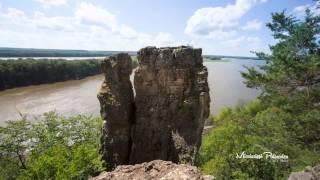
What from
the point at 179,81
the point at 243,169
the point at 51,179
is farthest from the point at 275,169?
the point at 51,179

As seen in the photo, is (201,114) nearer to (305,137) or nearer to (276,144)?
(276,144)

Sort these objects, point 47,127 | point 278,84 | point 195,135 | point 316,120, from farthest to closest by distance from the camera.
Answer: point 47,127 → point 195,135 → point 278,84 → point 316,120

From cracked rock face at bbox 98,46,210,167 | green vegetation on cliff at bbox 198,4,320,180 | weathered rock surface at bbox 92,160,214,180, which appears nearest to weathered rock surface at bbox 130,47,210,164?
cracked rock face at bbox 98,46,210,167

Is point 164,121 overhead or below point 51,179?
overhead

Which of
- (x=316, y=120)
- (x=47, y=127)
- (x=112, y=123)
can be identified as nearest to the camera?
(x=316, y=120)

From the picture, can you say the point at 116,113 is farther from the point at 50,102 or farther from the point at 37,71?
the point at 37,71

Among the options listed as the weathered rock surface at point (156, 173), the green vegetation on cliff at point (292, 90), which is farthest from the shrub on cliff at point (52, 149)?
the weathered rock surface at point (156, 173)

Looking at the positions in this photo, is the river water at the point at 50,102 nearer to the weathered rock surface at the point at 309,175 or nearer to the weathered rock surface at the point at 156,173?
the weathered rock surface at the point at 309,175
